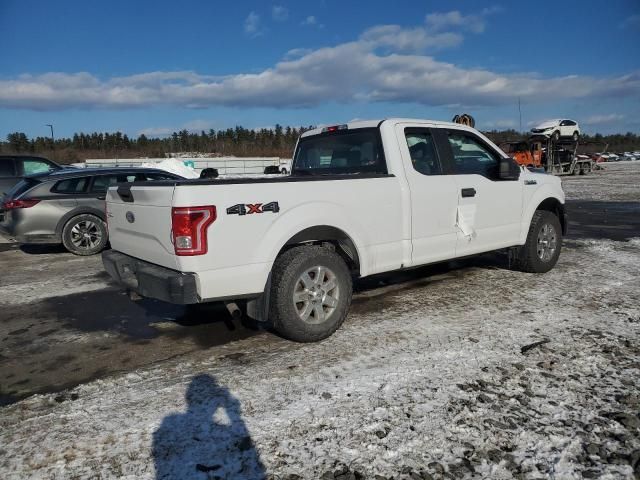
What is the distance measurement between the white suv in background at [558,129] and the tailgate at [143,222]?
27.8 metres

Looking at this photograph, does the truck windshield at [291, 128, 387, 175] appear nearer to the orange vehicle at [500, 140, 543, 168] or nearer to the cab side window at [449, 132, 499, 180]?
the cab side window at [449, 132, 499, 180]

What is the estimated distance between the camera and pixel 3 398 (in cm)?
336

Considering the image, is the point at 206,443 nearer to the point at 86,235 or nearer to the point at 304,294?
the point at 304,294

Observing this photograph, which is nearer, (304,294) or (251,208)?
(251,208)

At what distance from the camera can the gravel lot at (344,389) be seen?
249cm

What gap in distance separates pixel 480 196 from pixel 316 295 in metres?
2.44

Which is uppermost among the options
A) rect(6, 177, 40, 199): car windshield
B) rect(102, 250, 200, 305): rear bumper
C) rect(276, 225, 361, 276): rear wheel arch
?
rect(6, 177, 40, 199): car windshield

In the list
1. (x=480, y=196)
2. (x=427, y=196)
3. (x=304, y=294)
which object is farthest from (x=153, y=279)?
(x=480, y=196)

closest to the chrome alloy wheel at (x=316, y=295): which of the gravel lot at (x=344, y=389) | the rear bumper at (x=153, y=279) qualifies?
the gravel lot at (x=344, y=389)

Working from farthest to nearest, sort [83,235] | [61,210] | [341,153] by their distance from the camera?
[83,235]
[61,210]
[341,153]

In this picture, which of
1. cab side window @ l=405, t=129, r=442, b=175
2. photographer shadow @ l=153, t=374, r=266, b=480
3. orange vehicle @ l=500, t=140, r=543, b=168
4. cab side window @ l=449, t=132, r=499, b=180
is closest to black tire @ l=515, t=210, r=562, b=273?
cab side window @ l=449, t=132, r=499, b=180

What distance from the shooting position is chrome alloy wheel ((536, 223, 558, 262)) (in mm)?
6214

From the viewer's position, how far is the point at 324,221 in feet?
13.3

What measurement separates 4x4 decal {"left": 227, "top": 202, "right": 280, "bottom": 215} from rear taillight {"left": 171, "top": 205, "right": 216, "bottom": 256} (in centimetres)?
16
